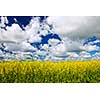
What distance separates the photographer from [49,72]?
257 inches

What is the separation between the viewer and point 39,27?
6434 mm

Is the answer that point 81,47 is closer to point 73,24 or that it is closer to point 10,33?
point 73,24

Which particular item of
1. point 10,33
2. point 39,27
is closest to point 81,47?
point 39,27

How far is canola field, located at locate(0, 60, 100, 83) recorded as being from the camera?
6.46m

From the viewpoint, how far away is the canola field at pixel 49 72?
21.2 feet

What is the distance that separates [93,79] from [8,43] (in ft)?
5.38

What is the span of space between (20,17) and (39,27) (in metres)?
0.38
